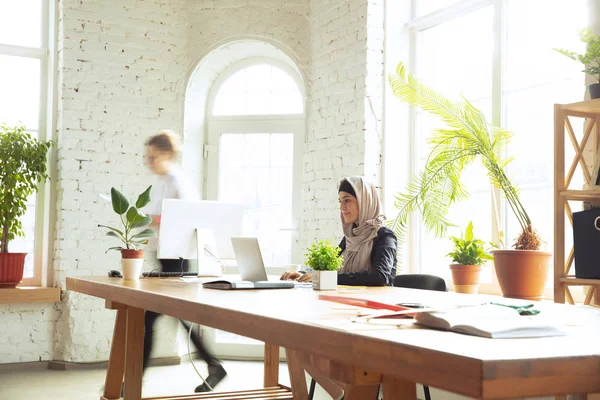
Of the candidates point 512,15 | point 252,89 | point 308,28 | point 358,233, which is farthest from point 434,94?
point 252,89

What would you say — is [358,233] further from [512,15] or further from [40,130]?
[40,130]

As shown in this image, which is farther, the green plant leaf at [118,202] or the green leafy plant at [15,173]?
the green leafy plant at [15,173]

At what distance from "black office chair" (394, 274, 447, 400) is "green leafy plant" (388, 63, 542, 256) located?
55cm

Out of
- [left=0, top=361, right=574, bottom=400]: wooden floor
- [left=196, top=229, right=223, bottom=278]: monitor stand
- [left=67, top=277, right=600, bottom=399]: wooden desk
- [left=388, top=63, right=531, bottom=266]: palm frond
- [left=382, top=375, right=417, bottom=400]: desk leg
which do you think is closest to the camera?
[left=67, top=277, right=600, bottom=399]: wooden desk

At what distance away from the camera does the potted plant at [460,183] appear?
11.4ft

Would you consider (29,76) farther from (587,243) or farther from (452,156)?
(587,243)

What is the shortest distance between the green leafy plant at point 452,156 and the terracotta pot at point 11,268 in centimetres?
274

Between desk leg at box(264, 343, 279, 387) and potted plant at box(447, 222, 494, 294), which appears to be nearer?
desk leg at box(264, 343, 279, 387)

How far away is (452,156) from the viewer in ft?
13.2

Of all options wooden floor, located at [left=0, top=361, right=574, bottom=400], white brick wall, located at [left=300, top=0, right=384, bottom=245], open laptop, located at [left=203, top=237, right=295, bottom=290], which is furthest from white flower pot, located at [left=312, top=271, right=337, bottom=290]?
white brick wall, located at [left=300, top=0, right=384, bottom=245]

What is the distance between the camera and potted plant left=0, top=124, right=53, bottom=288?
5.09 m

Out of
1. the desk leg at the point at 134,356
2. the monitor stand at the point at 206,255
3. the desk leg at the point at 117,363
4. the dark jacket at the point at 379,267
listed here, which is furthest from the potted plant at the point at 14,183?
the dark jacket at the point at 379,267

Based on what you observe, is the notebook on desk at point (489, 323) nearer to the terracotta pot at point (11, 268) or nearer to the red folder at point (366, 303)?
the red folder at point (366, 303)

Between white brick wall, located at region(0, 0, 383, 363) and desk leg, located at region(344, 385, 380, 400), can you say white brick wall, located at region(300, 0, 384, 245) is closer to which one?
white brick wall, located at region(0, 0, 383, 363)
